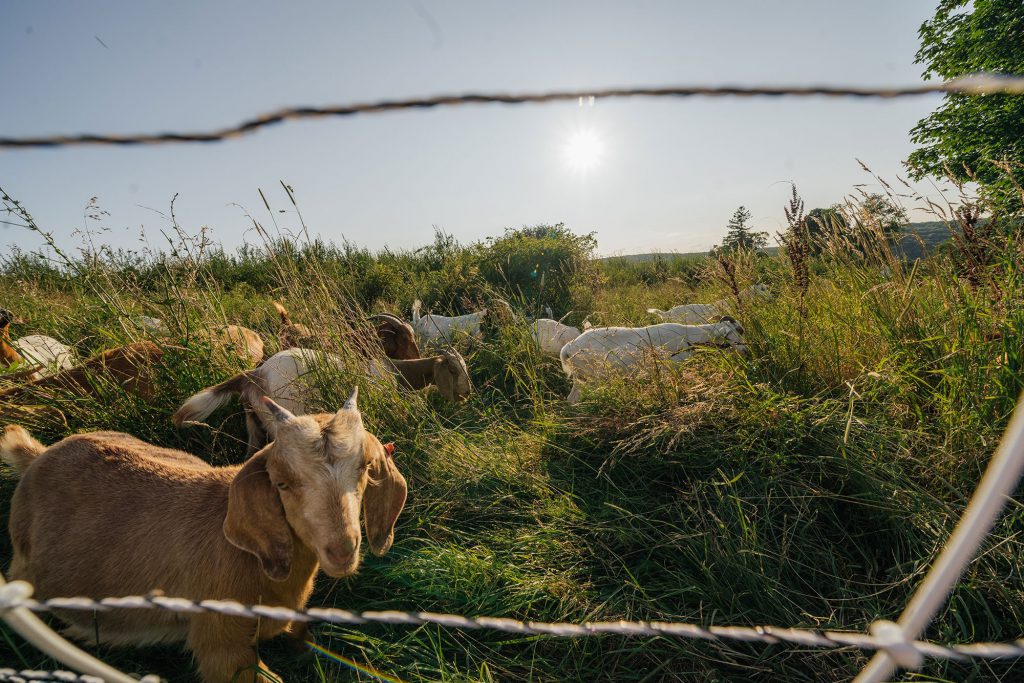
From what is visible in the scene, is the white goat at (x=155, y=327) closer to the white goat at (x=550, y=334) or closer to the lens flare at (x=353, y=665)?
the lens flare at (x=353, y=665)

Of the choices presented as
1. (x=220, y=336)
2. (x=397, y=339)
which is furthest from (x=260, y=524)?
(x=397, y=339)

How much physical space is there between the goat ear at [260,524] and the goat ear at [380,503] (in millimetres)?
337

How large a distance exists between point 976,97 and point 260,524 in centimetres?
1944

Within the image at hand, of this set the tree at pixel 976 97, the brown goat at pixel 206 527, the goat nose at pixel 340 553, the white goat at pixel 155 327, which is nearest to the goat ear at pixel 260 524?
the brown goat at pixel 206 527

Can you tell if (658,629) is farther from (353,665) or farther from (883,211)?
(883,211)

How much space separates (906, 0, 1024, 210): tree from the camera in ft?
39.7

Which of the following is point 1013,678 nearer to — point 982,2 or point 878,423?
point 878,423

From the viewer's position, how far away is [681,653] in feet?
5.97

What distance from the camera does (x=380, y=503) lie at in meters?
2.11

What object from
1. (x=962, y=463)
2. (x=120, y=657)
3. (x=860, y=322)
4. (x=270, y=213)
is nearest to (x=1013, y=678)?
(x=962, y=463)

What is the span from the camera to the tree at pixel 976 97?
12.1m

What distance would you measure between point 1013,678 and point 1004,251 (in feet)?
7.21

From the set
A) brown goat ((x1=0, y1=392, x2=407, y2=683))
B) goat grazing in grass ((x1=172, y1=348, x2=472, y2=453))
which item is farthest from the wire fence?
Answer: goat grazing in grass ((x1=172, y1=348, x2=472, y2=453))

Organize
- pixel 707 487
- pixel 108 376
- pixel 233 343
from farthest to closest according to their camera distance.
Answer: pixel 233 343
pixel 108 376
pixel 707 487
